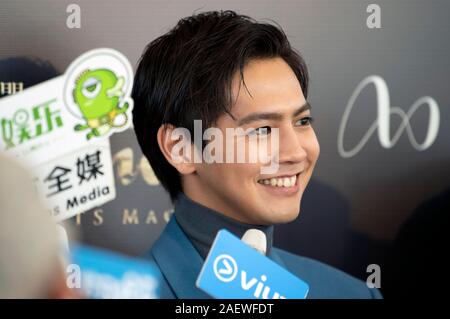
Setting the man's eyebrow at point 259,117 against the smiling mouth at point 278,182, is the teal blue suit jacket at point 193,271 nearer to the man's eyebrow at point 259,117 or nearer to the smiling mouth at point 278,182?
the smiling mouth at point 278,182

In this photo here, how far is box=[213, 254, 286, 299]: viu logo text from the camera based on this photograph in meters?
1.46

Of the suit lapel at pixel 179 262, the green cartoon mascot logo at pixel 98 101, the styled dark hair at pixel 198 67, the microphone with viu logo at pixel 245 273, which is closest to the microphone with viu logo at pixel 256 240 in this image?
the microphone with viu logo at pixel 245 273

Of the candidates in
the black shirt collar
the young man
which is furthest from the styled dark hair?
the black shirt collar

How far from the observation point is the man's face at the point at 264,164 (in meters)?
1.64

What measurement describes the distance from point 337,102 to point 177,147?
516mm

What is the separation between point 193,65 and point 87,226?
576mm

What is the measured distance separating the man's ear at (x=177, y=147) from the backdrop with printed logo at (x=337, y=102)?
17 cm

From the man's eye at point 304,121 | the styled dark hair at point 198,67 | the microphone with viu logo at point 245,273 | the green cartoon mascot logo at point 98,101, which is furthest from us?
the green cartoon mascot logo at point 98,101

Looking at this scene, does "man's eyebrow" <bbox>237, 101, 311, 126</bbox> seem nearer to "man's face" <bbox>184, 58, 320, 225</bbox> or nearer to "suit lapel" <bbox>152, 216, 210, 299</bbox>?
"man's face" <bbox>184, 58, 320, 225</bbox>

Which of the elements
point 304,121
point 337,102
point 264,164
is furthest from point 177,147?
point 337,102

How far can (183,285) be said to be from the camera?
5.41 feet

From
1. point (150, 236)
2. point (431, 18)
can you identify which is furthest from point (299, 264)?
point (431, 18)

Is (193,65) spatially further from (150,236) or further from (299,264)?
(299,264)

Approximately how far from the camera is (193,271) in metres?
1.63
